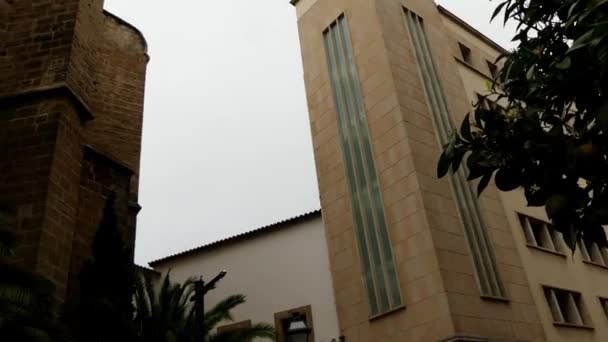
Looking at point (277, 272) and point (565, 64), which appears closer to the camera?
point (565, 64)

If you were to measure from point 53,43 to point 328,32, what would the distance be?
1094cm

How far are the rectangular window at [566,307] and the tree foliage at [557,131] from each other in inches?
571

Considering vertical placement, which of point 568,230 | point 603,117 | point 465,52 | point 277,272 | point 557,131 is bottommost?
point 568,230

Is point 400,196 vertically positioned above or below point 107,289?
above

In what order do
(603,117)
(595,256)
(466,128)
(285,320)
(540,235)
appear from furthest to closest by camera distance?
(595,256) < (540,235) < (285,320) < (466,128) < (603,117)

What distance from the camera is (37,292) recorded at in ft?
23.1

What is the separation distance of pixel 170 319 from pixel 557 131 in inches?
507

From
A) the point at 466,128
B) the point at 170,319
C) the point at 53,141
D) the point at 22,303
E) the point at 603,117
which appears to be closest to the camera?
the point at 603,117

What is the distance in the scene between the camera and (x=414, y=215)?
14086 mm

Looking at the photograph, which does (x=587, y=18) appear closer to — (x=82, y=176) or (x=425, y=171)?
(x=82, y=176)

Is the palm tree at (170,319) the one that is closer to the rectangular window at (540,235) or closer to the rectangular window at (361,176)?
the rectangular window at (361,176)

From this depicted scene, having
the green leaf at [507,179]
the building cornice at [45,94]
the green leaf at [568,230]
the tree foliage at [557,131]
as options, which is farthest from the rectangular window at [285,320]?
the green leaf at [568,230]

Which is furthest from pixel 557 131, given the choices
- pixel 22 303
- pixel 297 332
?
pixel 297 332

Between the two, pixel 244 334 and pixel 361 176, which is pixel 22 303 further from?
pixel 361 176
